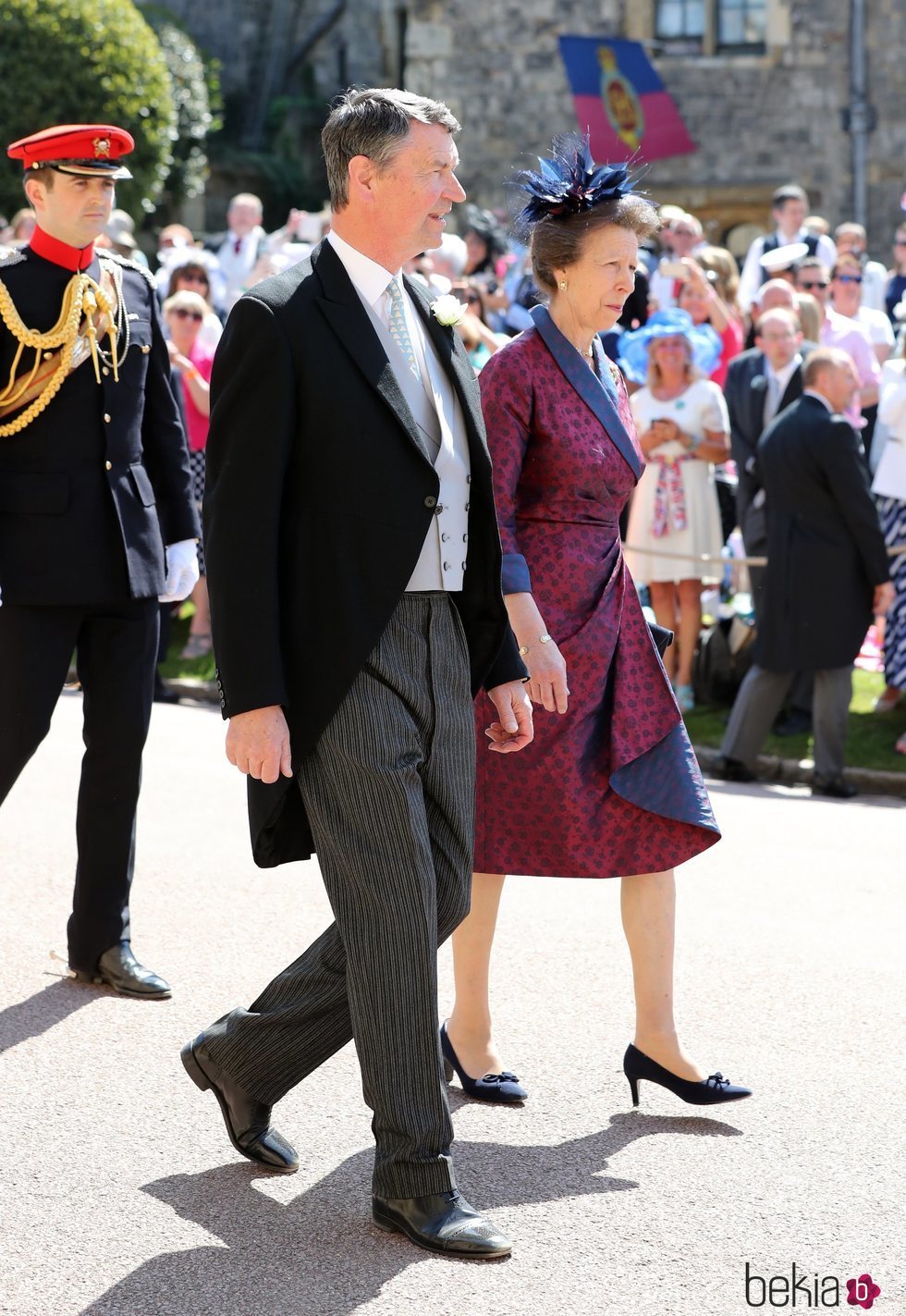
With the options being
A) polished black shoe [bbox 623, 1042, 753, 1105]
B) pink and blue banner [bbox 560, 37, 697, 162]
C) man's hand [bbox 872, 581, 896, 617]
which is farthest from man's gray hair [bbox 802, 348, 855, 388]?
pink and blue banner [bbox 560, 37, 697, 162]

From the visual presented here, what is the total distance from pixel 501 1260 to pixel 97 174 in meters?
2.95

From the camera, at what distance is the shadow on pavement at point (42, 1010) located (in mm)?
4699

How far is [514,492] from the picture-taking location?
4258 mm

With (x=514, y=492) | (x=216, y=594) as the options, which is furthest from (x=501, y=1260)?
(x=514, y=492)

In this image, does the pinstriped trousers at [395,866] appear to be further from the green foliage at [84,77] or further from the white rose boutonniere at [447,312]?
the green foliage at [84,77]

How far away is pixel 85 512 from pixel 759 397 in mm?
5882

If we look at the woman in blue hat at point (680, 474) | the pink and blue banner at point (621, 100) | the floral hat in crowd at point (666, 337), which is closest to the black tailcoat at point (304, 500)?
the woman in blue hat at point (680, 474)

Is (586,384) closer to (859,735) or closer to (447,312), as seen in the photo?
(447,312)

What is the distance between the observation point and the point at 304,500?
138 inches

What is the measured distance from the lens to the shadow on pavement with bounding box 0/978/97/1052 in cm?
470

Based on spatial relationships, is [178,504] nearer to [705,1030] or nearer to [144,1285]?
[705,1030]

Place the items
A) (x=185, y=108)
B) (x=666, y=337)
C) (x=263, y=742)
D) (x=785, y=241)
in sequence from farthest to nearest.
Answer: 1. (x=185, y=108)
2. (x=785, y=241)
3. (x=666, y=337)
4. (x=263, y=742)

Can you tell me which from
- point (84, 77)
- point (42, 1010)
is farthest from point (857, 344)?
point (84, 77)

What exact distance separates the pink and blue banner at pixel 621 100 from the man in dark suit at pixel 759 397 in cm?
1241
